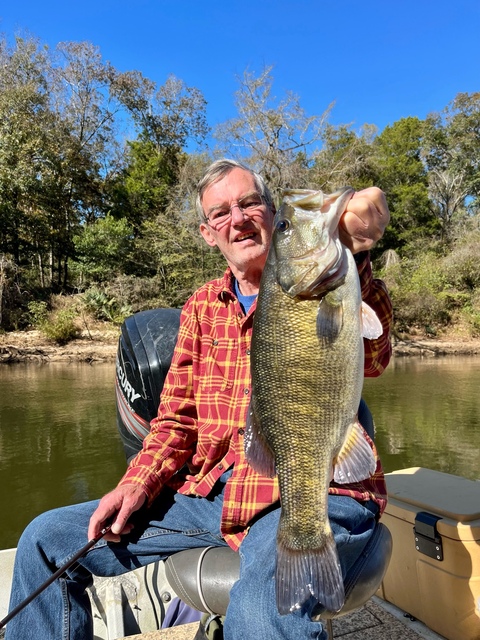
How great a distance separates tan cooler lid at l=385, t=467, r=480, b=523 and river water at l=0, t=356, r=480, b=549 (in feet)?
14.1

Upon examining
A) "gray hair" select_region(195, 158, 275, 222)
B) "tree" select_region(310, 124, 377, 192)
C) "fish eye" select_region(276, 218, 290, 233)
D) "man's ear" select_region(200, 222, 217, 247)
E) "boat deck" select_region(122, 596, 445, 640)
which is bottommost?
"boat deck" select_region(122, 596, 445, 640)

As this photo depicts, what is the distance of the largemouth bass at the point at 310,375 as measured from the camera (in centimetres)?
144

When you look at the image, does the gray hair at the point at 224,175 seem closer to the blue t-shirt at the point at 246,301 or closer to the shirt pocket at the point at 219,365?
the blue t-shirt at the point at 246,301

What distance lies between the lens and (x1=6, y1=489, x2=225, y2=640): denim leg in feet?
6.16

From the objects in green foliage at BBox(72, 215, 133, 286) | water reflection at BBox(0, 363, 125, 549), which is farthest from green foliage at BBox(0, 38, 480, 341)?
water reflection at BBox(0, 363, 125, 549)

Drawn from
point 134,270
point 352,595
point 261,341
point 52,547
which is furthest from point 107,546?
point 134,270

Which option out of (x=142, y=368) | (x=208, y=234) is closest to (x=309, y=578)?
(x=208, y=234)

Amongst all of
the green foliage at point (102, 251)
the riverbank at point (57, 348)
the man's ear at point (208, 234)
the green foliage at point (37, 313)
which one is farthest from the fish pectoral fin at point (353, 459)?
the green foliage at point (102, 251)

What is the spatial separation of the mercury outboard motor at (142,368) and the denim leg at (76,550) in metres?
0.99

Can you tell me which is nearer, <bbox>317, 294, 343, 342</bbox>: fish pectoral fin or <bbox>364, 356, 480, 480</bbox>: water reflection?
<bbox>317, 294, 343, 342</bbox>: fish pectoral fin

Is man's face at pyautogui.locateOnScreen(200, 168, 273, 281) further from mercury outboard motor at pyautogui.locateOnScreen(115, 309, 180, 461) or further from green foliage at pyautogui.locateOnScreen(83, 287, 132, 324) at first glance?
green foliage at pyautogui.locateOnScreen(83, 287, 132, 324)

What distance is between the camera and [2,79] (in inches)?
923

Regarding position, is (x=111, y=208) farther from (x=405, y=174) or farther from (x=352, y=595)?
(x=352, y=595)

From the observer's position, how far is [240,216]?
88.0 inches
